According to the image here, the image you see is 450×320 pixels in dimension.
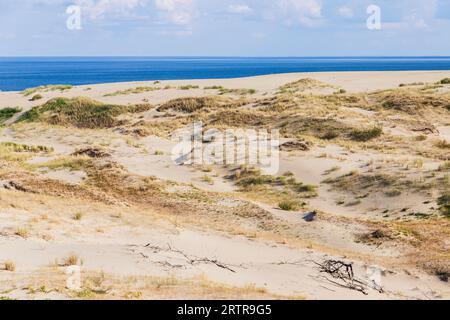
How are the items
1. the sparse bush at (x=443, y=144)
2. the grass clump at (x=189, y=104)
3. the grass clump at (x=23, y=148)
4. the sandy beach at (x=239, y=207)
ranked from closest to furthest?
the sandy beach at (x=239, y=207)
the sparse bush at (x=443, y=144)
the grass clump at (x=23, y=148)
the grass clump at (x=189, y=104)

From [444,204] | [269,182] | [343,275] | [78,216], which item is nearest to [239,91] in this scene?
[269,182]

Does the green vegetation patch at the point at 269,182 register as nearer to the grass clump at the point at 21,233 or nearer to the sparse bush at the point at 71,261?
the grass clump at the point at 21,233

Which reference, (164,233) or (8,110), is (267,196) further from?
(8,110)

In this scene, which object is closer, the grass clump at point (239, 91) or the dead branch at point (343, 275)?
the dead branch at point (343, 275)

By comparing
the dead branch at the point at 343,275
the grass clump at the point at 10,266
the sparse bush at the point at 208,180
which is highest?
the grass clump at the point at 10,266

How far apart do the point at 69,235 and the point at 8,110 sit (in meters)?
42.6

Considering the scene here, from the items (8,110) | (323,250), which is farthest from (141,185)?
(8,110)

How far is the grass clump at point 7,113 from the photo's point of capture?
5366 centimetres

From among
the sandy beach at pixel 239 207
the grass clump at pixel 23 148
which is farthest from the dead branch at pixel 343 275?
the grass clump at pixel 23 148

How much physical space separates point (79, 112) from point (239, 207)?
108 ft

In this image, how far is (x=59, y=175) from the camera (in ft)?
93.8

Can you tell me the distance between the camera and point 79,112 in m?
51.5

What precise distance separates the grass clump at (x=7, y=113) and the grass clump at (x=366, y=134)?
34.7 m

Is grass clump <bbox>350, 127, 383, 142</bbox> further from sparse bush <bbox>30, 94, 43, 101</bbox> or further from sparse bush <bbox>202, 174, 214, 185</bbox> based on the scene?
sparse bush <bbox>30, 94, 43, 101</bbox>
